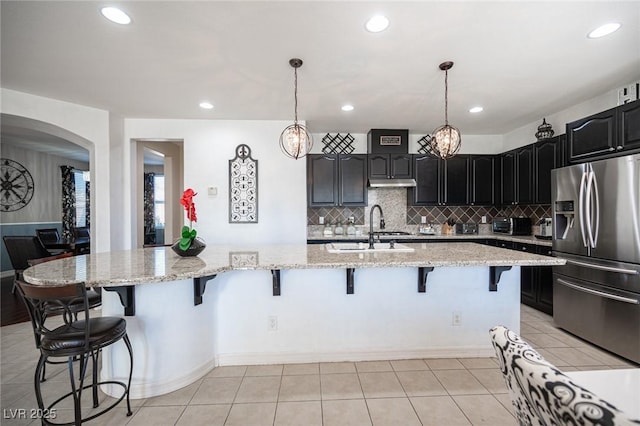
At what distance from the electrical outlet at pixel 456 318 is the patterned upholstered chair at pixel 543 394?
1823 mm

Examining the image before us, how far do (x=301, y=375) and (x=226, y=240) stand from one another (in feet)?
8.10

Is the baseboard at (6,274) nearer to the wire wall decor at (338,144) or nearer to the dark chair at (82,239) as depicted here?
the dark chair at (82,239)

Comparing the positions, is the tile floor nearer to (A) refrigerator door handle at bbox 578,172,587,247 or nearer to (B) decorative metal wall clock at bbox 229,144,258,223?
(A) refrigerator door handle at bbox 578,172,587,247

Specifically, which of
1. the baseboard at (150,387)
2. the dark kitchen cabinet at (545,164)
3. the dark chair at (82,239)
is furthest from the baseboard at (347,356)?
the dark chair at (82,239)

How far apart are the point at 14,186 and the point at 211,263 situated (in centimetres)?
685

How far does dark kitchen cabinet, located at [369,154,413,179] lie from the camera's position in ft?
15.4

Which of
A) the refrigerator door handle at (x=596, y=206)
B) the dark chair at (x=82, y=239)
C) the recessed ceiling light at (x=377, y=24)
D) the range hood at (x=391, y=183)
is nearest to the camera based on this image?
the recessed ceiling light at (x=377, y=24)

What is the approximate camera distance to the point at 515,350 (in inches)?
30.5

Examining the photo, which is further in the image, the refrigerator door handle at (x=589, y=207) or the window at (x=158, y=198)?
the window at (x=158, y=198)

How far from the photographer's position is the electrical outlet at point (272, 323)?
2467 mm

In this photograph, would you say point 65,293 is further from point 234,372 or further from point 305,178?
point 305,178

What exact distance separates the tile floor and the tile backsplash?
272cm

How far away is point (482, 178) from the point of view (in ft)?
15.8

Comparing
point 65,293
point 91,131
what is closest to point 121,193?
point 91,131
